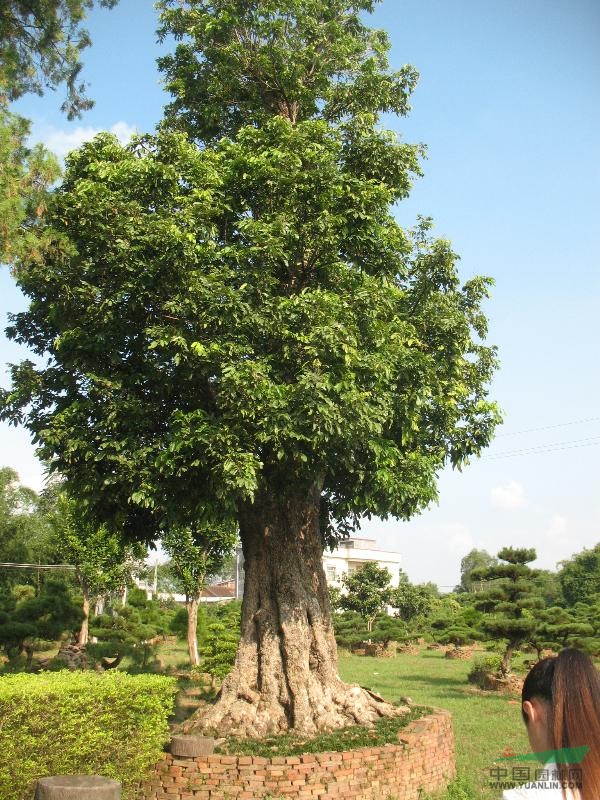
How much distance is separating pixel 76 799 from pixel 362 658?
1133 inches

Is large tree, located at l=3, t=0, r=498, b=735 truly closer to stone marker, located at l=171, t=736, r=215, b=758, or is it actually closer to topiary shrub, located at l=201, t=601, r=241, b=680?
stone marker, located at l=171, t=736, r=215, b=758

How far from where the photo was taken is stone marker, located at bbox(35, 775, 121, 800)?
6.14 metres

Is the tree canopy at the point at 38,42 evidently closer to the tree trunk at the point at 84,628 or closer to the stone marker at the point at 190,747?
the stone marker at the point at 190,747

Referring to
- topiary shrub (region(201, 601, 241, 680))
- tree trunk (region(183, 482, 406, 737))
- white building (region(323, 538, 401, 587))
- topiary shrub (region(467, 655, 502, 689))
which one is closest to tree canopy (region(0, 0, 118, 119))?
tree trunk (region(183, 482, 406, 737))

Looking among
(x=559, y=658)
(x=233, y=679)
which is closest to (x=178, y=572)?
(x=233, y=679)

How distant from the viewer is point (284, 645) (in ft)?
38.0

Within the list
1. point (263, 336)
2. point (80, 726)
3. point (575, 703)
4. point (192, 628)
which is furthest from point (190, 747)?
point (192, 628)

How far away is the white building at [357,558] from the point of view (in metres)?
65.4

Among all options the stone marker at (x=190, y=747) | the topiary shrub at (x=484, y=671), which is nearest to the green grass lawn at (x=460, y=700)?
the topiary shrub at (x=484, y=671)

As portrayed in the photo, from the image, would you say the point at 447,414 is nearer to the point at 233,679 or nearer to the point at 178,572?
the point at 233,679

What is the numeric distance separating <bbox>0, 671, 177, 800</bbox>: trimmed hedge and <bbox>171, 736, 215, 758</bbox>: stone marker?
0.58 ft

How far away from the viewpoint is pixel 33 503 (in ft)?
173

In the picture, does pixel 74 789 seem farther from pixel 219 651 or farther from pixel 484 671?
pixel 484 671

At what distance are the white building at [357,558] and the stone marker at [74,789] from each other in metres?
57.2
